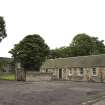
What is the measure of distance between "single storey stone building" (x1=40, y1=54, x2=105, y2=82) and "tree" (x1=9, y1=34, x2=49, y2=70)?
4656mm

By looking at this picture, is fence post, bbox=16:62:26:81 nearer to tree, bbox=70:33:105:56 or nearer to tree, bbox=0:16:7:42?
tree, bbox=0:16:7:42

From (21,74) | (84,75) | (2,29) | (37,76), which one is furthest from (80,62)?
(2,29)

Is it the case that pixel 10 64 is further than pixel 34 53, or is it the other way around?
pixel 10 64

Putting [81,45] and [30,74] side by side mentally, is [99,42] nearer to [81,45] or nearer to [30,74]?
[81,45]

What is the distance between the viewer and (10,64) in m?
84.4

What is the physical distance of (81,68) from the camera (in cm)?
4519

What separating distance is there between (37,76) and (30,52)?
8.95 metres

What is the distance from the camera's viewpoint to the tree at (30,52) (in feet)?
160

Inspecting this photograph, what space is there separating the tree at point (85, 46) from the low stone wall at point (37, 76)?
3051cm

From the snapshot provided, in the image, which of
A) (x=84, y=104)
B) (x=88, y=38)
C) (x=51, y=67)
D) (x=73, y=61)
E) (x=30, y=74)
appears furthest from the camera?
(x=88, y=38)

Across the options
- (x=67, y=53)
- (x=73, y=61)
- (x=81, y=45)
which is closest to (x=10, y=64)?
(x=67, y=53)

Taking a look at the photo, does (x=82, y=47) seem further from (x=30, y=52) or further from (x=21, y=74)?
(x=21, y=74)

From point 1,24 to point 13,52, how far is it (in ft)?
28.8

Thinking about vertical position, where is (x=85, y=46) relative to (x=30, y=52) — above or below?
above
